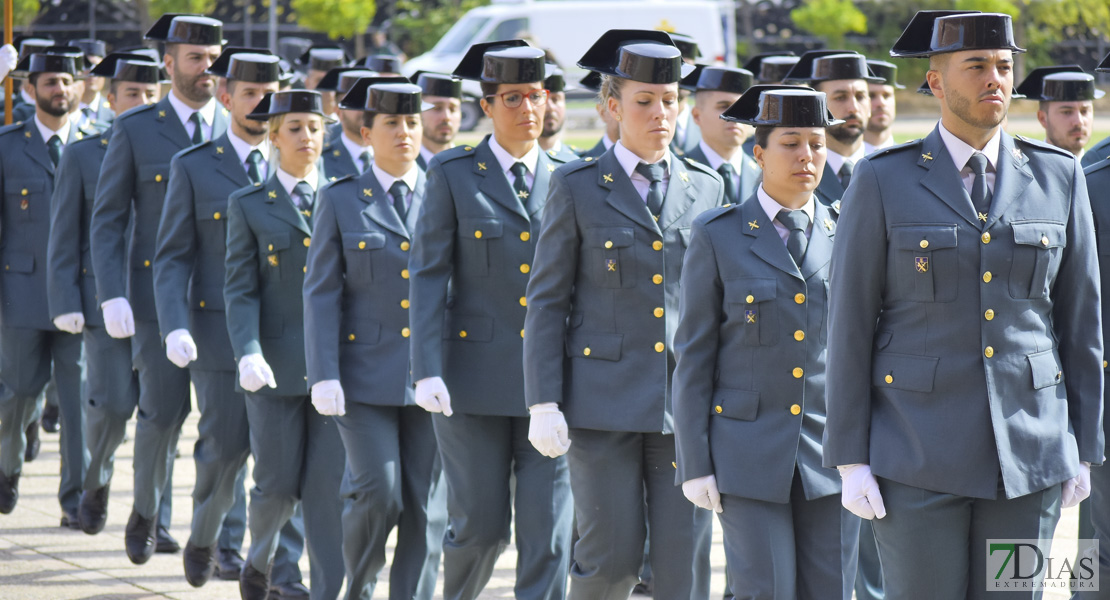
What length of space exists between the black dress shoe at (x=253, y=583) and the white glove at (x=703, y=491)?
8.45ft

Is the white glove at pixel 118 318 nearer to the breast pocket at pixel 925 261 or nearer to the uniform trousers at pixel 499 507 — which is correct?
the uniform trousers at pixel 499 507

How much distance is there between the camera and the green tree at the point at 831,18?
102 feet

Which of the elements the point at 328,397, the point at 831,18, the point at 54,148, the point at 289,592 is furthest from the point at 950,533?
the point at 831,18

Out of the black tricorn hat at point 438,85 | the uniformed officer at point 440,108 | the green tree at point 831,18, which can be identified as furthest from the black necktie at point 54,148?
the green tree at point 831,18

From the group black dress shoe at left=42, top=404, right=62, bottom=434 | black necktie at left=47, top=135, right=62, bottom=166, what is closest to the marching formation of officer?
black necktie at left=47, top=135, right=62, bottom=166

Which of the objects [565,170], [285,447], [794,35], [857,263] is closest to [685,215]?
[565,170]

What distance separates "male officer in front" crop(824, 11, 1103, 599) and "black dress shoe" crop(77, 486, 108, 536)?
472 centimetres

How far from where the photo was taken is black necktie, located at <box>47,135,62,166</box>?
8797 mm

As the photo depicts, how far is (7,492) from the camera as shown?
8.37 metres

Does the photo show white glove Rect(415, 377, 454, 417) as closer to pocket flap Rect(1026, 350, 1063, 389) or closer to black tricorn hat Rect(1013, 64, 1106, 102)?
pocket flap Rect(1026, 350, 1063, 389)

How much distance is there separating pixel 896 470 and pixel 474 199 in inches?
84.4

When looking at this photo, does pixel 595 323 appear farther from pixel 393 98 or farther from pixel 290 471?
pixel 290 471

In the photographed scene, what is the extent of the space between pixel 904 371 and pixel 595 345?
1.35 metres

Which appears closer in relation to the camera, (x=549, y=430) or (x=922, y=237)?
(x=922, y=237)
